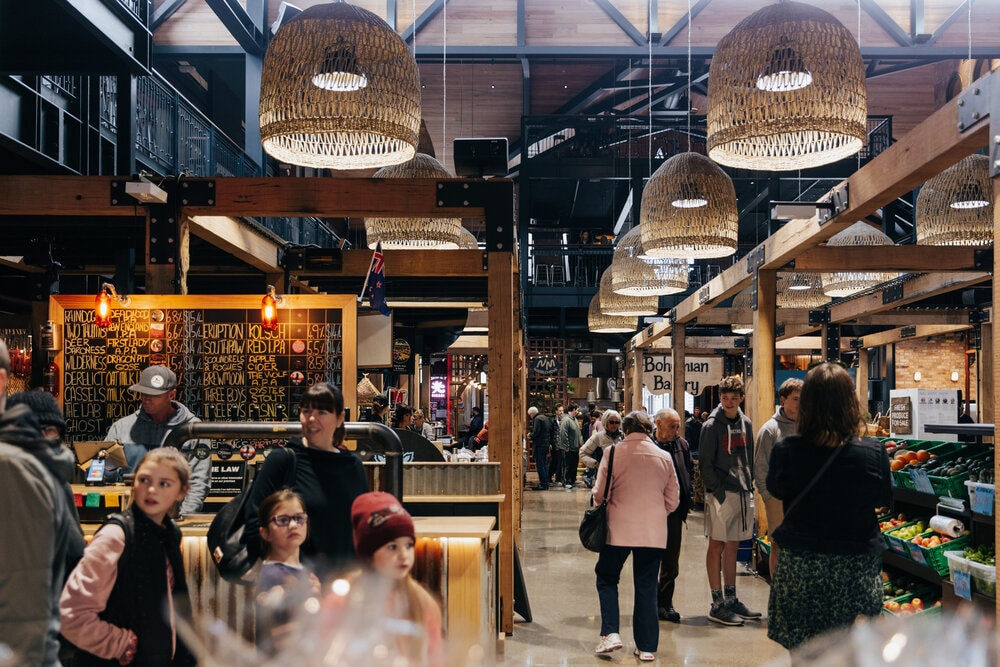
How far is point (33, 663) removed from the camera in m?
2.13

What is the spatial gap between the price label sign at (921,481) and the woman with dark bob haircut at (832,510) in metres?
2.93

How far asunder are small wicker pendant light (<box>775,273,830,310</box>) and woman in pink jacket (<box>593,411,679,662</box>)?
703 centimetres

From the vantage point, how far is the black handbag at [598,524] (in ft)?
20.5

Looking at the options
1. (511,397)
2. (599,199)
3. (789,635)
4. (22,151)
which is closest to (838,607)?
(789,635)

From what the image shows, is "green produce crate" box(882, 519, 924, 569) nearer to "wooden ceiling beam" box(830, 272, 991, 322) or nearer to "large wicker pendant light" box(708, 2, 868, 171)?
"large wicker pendant light" box(708, 2, 868, 171)

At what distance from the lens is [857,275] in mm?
10367

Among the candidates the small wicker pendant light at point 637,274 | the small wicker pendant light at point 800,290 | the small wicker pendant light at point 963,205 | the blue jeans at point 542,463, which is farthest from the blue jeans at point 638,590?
the blue jeans at point 542,463

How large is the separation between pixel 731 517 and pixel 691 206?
2.32m

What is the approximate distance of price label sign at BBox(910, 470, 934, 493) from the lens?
21.6ft

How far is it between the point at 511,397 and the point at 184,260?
257cm

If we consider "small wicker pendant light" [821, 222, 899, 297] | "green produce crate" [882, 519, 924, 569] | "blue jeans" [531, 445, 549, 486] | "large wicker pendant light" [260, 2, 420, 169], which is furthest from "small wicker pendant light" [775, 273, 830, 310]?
"large wicker pendant light" [260, 2, 420, 169]

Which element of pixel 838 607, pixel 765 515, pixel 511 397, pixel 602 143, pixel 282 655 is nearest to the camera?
pixel 282 655

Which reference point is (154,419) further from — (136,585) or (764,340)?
(764,340)

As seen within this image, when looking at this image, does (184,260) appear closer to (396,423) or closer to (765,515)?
(396,423)
